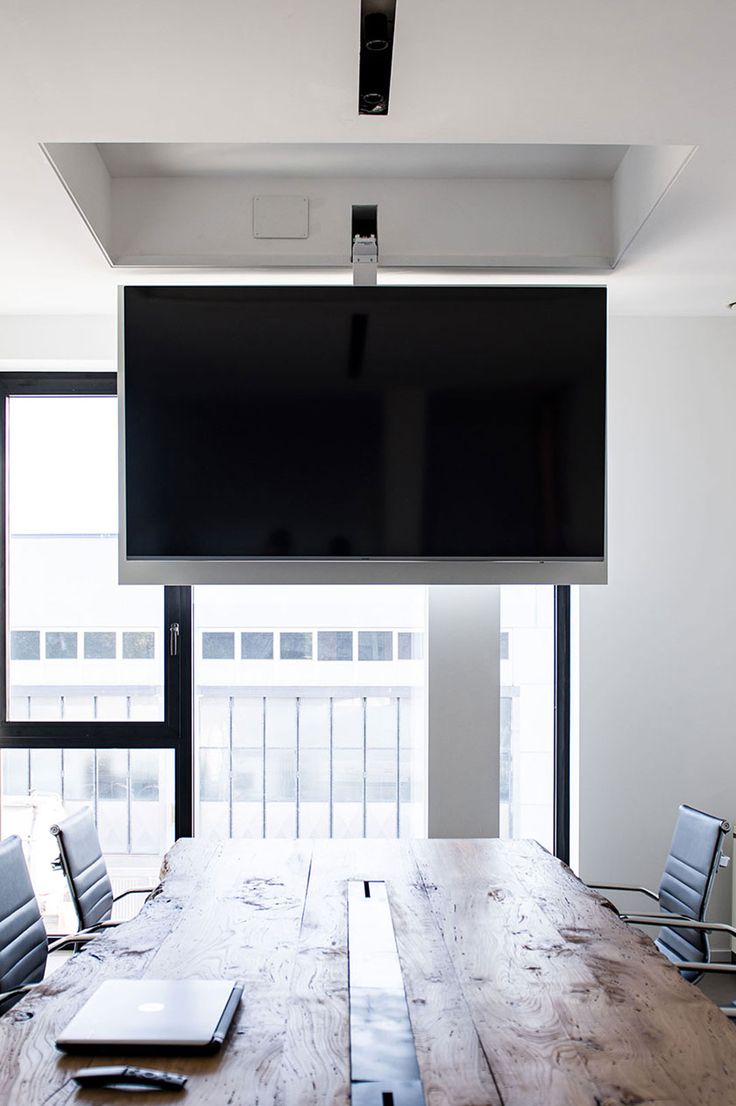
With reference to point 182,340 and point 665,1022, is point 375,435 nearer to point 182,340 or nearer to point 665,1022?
point 182,340

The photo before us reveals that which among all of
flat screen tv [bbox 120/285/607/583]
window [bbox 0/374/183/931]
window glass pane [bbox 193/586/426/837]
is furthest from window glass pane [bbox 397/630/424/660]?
window [bbox 0/374/183/931]

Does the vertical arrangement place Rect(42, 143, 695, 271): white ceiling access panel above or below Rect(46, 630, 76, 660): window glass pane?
above

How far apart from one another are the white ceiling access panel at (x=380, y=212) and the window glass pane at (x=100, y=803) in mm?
2203

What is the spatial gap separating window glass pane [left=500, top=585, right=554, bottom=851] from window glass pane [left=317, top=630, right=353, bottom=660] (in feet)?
2.30

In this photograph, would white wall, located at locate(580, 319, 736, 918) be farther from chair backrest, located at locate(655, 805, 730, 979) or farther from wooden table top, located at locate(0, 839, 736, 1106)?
wooden table top, located at locate(0, 839, 736, 1106)

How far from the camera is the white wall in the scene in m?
4.00

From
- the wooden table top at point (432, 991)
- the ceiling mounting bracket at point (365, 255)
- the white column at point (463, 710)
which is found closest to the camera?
the wooden table top at point (432, 991)

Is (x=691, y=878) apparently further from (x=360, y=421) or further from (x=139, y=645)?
(x=139, y=645)

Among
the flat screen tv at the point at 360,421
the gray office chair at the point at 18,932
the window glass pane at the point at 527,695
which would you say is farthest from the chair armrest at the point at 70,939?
the window glass pane at the point at 527,695

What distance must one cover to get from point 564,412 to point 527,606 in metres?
1.10

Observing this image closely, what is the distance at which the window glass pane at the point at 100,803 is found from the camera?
4.27m

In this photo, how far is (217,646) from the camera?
432 centimetres

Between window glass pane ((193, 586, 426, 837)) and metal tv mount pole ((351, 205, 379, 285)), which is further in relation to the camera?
window glass pane ((193, 586, 426, 837))

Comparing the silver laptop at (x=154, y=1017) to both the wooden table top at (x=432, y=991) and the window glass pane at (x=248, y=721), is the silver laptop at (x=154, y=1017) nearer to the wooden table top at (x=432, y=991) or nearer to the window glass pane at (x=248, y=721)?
the wooden table top at (x=432, y=991)
